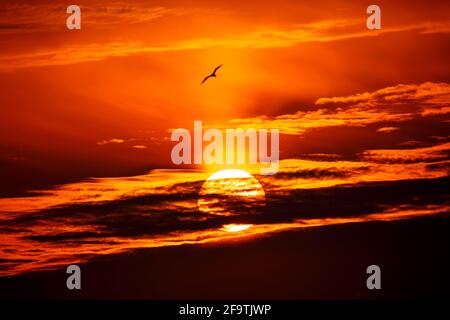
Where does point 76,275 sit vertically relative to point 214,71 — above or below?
below
